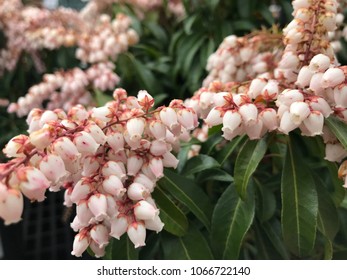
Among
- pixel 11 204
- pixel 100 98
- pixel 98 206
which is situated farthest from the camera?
pixel 100 98

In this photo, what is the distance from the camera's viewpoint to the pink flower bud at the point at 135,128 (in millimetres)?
651

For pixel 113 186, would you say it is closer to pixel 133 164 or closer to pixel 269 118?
pixel 133 164

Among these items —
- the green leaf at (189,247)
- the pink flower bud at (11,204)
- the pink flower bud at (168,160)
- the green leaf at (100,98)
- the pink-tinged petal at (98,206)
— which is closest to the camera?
the pink flower bud at (11,204)

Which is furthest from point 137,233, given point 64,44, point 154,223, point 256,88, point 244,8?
point 64,44

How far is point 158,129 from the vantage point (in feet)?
2.19

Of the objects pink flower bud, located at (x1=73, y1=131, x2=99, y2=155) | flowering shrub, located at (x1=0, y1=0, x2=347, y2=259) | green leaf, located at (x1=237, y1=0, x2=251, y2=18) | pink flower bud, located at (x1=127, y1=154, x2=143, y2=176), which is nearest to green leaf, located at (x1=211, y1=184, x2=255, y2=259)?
flowering shrub, located at (x1=0, y1=0, x2=347, y2=259)

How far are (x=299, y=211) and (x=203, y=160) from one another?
0.23 m

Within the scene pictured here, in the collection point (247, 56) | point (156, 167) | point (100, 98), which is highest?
point (100, 98)

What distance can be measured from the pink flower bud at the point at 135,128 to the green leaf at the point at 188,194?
18cm

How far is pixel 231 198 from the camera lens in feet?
2.78

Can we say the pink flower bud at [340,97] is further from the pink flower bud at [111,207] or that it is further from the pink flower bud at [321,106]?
the pink flower bud at [111,207]

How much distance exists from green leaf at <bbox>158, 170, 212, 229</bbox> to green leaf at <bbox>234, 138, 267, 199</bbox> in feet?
0.36

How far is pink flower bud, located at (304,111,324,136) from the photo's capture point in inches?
26.0

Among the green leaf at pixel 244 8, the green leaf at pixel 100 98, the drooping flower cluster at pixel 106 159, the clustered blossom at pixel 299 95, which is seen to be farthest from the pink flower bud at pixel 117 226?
the green leaf at pixel 244 8
